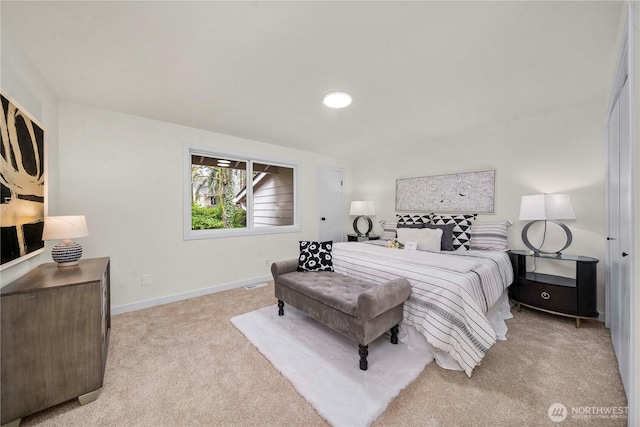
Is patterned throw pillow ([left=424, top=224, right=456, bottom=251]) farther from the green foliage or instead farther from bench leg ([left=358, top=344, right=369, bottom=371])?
the green foliage

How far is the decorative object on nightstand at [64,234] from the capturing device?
182 cm

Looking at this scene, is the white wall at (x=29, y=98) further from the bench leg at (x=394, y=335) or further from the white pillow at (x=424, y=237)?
the white pillow at (x=424, y=237)

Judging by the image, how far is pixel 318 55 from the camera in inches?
70.4

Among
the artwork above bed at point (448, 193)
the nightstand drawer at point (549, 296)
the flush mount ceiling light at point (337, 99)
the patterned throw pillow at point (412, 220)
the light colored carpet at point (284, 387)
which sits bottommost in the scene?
the light colored carpet at point (284, 387)

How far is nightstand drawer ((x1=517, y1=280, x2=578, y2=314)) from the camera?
8.05 ft

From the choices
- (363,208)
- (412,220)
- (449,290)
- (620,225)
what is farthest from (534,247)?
(363,208)

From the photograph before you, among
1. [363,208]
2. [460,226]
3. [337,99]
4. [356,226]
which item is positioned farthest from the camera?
[356,226]

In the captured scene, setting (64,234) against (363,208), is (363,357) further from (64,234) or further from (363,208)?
(363,208)

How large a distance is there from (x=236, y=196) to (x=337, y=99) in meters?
2.23

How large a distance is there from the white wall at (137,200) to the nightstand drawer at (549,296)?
11.6ft

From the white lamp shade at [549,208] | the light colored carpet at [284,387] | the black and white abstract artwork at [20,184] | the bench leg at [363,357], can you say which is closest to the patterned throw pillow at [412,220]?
the white lamp shade at [549,208]

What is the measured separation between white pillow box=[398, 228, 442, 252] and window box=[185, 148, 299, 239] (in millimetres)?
1892

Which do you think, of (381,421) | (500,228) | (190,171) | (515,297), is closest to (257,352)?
(381,421)

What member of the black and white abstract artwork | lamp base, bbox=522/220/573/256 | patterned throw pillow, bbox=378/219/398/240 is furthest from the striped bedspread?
the black and white abstract artwork
